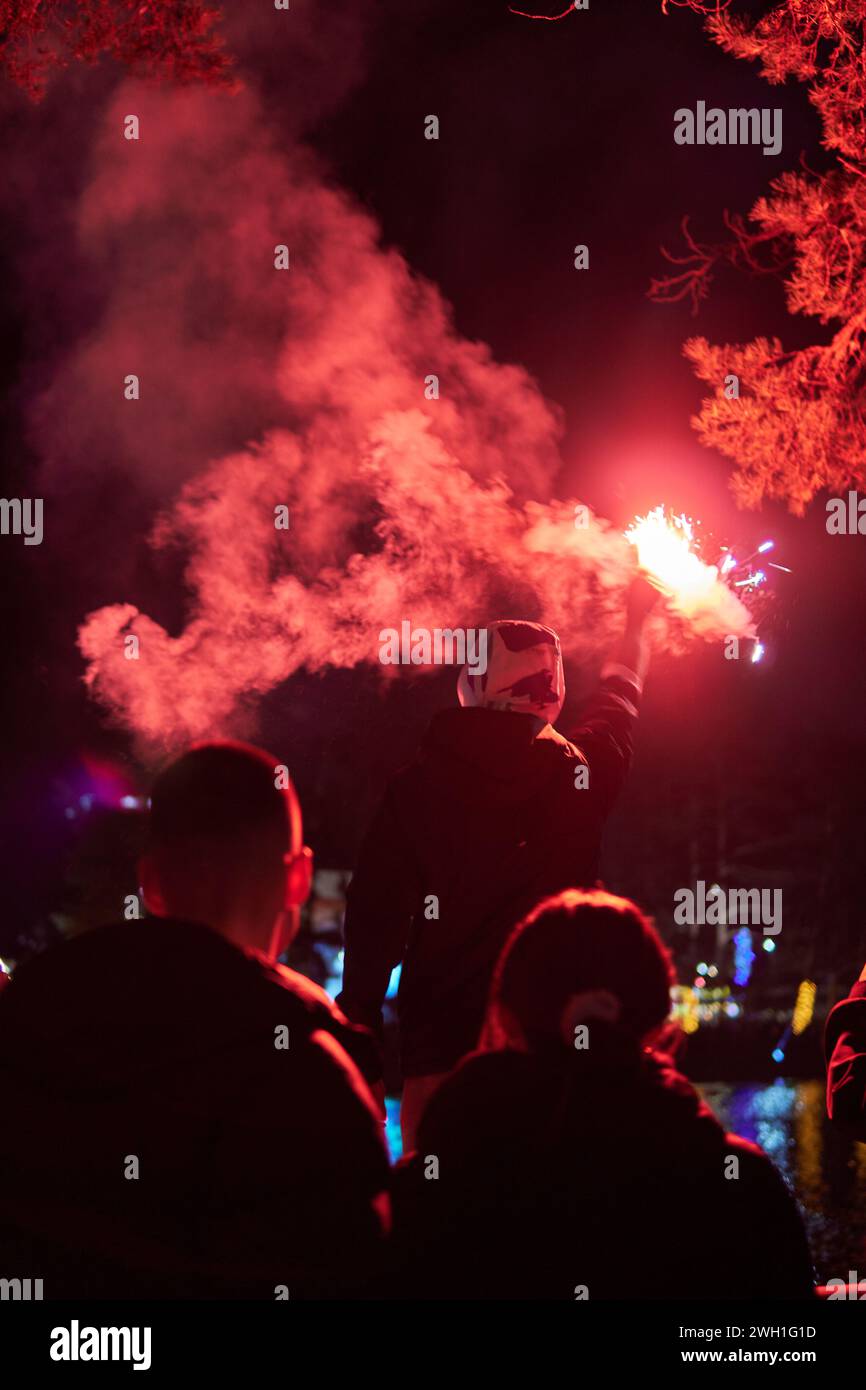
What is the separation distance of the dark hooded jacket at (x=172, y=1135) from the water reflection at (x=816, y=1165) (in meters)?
4.08

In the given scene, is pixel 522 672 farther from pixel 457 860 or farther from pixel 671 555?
pixel 671 555

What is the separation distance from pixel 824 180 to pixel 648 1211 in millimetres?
6159

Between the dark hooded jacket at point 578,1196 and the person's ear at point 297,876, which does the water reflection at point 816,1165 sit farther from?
the person's ear at point 297,876

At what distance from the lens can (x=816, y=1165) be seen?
46.6 ft

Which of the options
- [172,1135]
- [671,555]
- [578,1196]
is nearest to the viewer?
[172,1135]

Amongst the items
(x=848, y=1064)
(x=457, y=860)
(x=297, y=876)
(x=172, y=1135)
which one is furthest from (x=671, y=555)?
(x=172, y=1135)

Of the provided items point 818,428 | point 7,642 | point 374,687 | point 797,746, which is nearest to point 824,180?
point 818,428

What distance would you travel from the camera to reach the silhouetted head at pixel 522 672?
13.2ft

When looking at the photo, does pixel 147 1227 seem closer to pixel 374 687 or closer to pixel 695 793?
pixel 374 687

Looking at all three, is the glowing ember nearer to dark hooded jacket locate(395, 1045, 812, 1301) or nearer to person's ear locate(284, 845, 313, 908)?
person's ear locate(284, 845, 313, 908)

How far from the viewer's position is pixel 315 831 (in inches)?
1123

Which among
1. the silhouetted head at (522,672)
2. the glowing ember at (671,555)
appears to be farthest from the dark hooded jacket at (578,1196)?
the glowing ember at (671,555)

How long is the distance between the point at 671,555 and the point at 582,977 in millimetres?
3079

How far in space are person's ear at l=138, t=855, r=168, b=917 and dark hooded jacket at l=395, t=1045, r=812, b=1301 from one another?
68 cm
